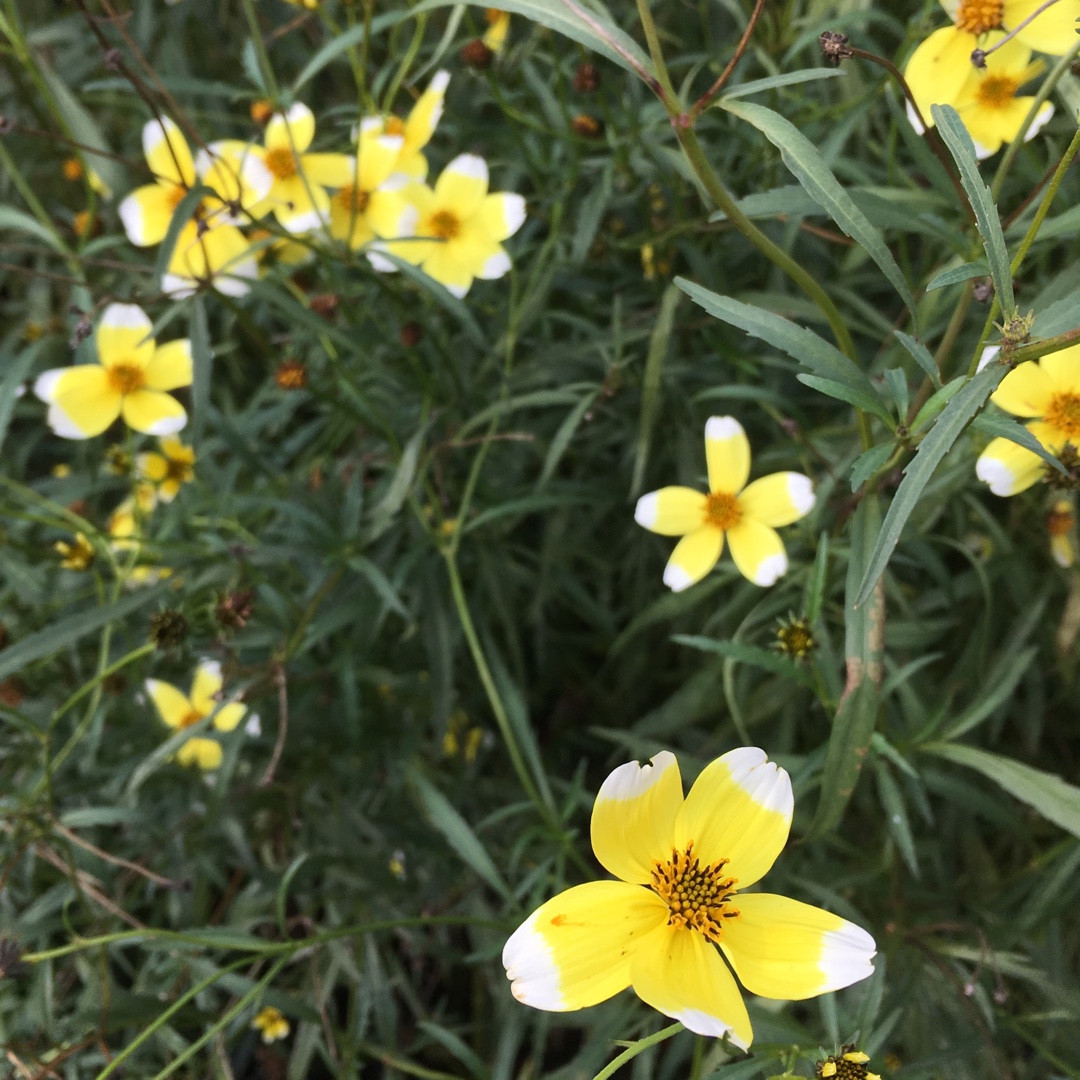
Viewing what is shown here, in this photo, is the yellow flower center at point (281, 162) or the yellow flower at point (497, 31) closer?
the yellow flower center at point (281, 162)

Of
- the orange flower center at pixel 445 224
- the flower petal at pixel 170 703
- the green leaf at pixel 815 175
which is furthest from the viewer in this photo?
the flower petal at pixel 170 703

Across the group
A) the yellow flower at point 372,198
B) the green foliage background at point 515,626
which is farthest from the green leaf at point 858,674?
the yellow flower at point 372,198

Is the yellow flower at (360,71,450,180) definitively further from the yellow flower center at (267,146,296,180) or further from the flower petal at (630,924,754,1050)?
the flower petal at (630,924,754,1050)

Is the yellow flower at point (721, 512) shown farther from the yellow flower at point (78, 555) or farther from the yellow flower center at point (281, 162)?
the yellow flower at point (78, 555)

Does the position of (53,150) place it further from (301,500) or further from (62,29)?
(301,500)

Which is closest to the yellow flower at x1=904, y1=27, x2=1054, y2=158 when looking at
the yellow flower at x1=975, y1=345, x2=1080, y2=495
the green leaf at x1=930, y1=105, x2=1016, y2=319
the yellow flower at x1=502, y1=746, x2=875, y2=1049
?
the yellow flower at x1=975, y1=345, x2=1080, y2=495

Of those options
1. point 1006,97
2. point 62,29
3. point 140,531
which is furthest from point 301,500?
point 62,29

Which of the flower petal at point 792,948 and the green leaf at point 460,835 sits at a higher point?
the flower petal at point 792,948

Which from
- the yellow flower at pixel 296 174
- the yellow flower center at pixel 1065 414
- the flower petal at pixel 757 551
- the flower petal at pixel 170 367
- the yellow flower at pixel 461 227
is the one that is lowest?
the flower petal at pixel 757 551

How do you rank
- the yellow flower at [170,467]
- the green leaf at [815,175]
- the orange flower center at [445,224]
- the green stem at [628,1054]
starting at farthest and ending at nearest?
the yellow flower at [170,467], the orange flower center at [445,224], the green leaf at [815,175], the green stem at [628,1054]
